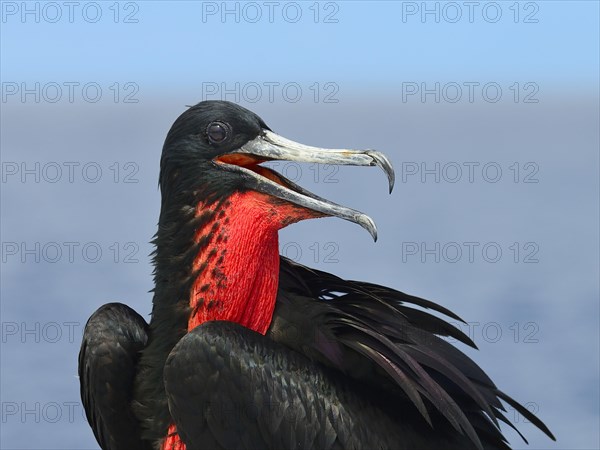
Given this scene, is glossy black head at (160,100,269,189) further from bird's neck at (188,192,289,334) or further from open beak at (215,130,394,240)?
bird's neck at (188,192,289,334)

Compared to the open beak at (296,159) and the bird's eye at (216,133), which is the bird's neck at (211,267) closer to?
the open beak at (296,159)

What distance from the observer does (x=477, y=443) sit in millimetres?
7207

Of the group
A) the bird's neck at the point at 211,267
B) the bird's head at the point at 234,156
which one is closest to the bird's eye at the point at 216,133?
the bird's head at the point at 234,156

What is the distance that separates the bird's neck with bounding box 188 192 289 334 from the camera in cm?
722

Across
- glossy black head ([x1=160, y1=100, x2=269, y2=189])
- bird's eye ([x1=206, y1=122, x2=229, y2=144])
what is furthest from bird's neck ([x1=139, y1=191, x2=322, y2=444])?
bird's eye ([x1=206, y1=122, x2=229, y2=144])

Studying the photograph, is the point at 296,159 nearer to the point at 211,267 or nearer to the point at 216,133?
the point at 216,133

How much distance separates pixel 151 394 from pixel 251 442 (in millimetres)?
651

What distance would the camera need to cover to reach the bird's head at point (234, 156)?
715cm

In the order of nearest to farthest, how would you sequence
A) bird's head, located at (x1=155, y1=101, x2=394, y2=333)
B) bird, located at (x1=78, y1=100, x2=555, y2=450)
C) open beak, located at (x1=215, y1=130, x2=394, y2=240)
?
bird, located at (x1=78, y1=100, x2=555, y2=450), open beak, located at (x1=215, y1=130, x2=394, y2=240), bird's head, located at (x1=155, y1=101, x2=394, y2=333)

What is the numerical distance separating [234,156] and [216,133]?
140 millimetres

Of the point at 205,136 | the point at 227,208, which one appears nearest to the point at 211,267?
the point at 227,208

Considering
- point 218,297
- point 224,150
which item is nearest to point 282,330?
point 218,297

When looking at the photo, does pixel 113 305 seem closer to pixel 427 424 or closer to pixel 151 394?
pixel 151 394

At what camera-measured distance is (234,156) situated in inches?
288
